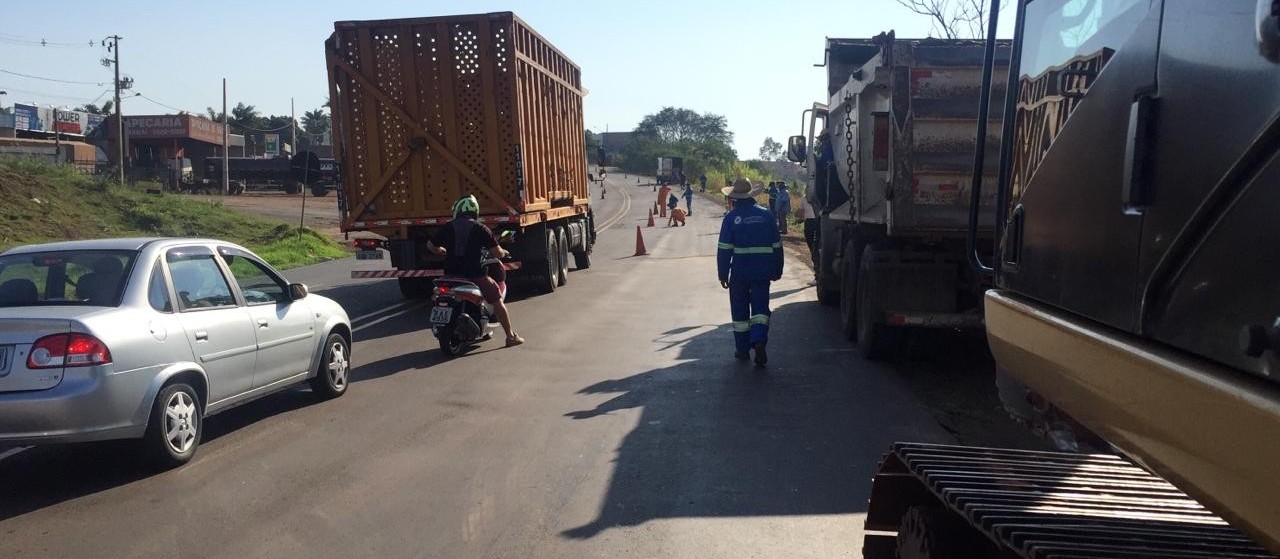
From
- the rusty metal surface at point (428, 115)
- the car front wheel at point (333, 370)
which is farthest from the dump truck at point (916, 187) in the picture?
the rusty metal surface at point (428, 115)

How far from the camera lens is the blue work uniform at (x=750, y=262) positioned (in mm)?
9984

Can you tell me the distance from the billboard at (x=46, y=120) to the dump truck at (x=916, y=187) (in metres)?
68.2

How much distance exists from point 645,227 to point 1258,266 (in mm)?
40331

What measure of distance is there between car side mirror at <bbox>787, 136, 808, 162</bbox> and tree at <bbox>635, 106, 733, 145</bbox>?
13830cm

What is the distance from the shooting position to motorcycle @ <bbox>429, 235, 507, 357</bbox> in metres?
10.8

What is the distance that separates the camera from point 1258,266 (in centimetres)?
176

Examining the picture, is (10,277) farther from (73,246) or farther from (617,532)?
(617,532)

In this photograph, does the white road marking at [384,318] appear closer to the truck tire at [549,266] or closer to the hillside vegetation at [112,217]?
the truck tire at [549,266]

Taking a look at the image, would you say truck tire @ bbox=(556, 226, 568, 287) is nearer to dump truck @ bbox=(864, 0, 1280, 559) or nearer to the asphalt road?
the asphalt road

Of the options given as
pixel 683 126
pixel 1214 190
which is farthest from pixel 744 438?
pixel 683 126

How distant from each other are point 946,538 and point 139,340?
492 cm

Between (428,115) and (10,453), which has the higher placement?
(428,115)

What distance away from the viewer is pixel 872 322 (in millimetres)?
9672

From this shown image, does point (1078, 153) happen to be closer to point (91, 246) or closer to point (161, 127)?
point (91, 246)
